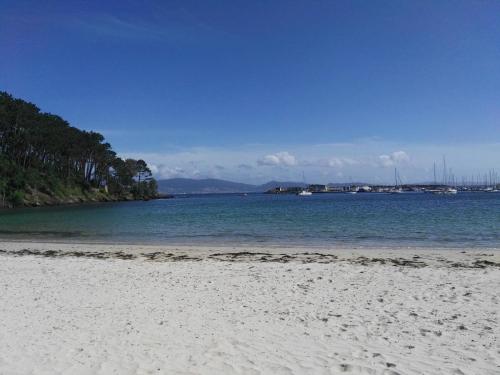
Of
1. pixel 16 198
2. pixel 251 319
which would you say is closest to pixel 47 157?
pixel 16 198

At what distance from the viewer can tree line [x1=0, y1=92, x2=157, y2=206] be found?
279 ft

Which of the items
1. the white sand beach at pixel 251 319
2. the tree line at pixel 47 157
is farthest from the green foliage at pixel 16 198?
the white sand beach at pixel 251 319

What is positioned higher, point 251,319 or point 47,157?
point 47,157

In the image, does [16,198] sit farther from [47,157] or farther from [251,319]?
[251,319]

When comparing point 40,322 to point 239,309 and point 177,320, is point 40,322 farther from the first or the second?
point 239,309

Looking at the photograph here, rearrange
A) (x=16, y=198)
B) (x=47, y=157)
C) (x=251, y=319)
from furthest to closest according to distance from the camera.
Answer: (x=47, y=157) → (x=16, y=198) → (x=251, y=319)

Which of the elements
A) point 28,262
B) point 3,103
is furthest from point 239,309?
point 3,103

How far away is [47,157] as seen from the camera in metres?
108

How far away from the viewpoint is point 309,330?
24.6 ft

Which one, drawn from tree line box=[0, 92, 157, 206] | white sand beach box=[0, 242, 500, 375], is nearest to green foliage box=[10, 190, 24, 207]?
tree line box=[0, 92, 157, 206]

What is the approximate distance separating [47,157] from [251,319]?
372ft

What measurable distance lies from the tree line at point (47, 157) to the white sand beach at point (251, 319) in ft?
261

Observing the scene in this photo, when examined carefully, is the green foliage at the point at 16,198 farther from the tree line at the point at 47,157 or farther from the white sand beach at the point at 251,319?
the white sand beach at the point at 251,319

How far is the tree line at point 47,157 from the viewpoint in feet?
279
